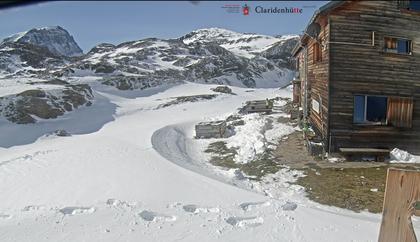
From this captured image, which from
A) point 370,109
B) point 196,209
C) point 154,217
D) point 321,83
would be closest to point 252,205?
point 196,209

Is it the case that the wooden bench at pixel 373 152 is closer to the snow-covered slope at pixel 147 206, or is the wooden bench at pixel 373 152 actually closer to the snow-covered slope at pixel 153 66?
the snow-covered slope at pixel 147 206

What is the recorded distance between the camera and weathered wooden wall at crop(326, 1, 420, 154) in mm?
13180

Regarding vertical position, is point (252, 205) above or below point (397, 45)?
below

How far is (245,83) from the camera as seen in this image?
219 feet

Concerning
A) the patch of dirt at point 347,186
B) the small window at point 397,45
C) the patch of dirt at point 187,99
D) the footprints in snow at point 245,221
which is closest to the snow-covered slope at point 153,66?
the patch of dirt at point 187,99

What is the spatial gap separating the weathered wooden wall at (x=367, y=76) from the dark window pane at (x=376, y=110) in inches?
15.0

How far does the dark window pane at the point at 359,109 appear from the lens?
14.3 metres

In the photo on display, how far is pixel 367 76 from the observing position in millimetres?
13992

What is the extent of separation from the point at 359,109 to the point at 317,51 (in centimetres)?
382

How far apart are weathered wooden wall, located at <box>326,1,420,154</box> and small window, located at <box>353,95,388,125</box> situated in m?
0.26

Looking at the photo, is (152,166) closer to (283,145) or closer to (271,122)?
(283,145)

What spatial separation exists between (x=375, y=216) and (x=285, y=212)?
2.40 meters

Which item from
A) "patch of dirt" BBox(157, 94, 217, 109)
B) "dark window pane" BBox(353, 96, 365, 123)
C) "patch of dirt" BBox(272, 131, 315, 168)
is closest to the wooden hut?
"dark window pane" BBox(353, 96, 365, 123)

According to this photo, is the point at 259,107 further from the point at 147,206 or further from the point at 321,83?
the point at 147,206
